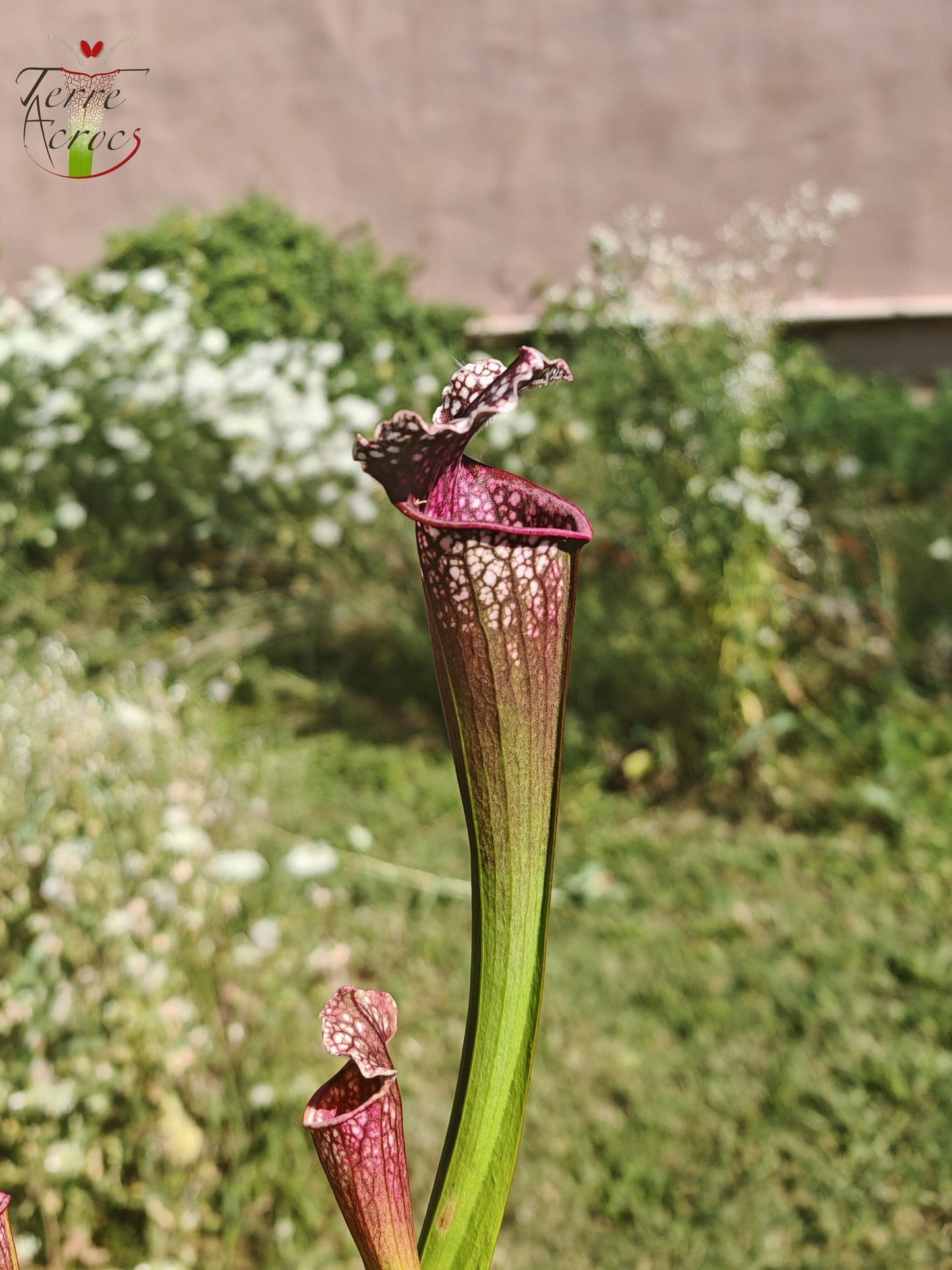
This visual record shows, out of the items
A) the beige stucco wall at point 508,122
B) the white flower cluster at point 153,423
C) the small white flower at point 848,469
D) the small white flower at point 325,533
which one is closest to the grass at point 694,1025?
the small white flower at point 325,533

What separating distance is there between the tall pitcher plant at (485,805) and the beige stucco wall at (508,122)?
16.7 feet

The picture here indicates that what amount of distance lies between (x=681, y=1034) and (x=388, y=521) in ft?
6.50

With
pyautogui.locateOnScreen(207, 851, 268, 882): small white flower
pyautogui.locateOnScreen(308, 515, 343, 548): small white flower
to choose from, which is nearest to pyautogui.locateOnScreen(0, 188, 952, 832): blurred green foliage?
pyautogui.locateOnScreen(308, 515, 343, 548): small white flower

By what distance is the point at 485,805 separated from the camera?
1.46 ft

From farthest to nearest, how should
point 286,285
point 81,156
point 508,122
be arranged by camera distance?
point 508,122 → point 286,285 → point 81,156

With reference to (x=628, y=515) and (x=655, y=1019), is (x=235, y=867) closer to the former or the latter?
(x=655, y=1019)

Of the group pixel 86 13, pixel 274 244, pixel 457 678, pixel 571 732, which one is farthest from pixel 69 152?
pixel 86 13

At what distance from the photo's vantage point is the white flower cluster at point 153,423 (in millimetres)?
3674

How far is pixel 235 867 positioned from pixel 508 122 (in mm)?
4492

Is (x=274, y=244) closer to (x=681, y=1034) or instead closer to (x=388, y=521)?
(x=388, y=521)

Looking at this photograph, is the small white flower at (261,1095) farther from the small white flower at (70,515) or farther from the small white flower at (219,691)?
the small white flower at (70,515)

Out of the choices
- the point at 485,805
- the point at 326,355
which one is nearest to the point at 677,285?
the point at 326,355

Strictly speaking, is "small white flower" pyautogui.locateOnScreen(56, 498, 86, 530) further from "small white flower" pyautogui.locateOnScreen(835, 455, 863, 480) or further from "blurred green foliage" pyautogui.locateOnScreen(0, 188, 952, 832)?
"small white flower" pyautogui.locateOnScreen(835, 455, 863, 480)

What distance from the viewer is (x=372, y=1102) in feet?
1.48
